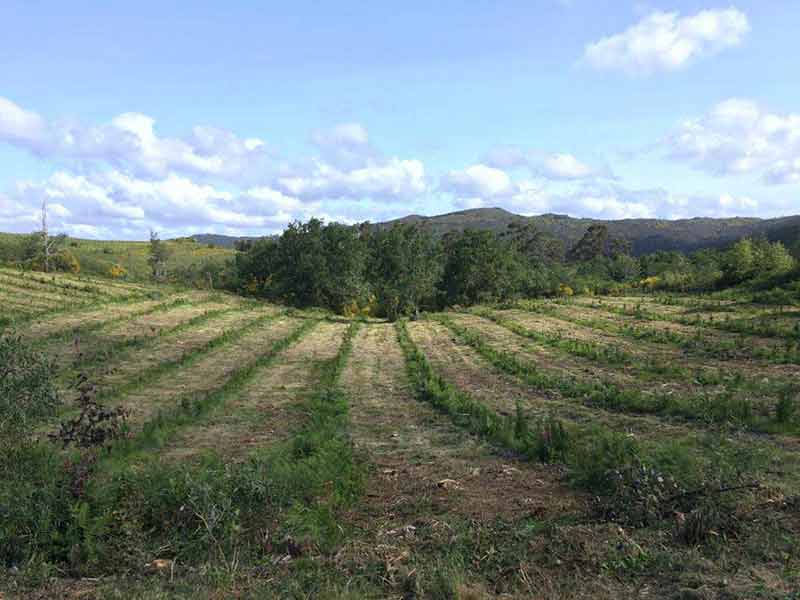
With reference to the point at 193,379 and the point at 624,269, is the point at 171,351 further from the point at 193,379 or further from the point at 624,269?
the point at 624,269

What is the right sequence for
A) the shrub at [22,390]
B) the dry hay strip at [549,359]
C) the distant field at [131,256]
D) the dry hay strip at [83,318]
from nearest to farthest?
the shrub at [22,390] < the dry hay strip at [549,359] < the dry hay strip at [83,318] < the distant field at [131,256]

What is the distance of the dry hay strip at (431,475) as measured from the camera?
21.8 ft

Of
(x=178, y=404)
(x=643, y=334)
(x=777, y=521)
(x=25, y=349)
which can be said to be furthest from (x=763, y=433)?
(x=643, y=334)

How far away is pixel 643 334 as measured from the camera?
25547 millimetres

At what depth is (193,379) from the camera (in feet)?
59.9

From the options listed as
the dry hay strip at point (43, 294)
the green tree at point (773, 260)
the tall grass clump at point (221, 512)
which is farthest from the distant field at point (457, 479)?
the green tree at point (773, 260)

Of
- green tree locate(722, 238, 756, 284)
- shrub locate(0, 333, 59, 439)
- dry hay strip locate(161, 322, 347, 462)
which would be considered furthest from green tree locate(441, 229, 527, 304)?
shrub locate(0, 333, 59, 439)

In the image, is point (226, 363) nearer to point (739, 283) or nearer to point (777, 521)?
point (777, 521)

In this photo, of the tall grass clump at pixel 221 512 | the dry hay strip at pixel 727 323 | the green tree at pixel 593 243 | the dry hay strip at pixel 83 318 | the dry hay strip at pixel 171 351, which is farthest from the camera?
the green tree at pixel 593 243

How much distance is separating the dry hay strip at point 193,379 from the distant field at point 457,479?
157 millimetres

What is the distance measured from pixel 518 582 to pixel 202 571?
2.97m

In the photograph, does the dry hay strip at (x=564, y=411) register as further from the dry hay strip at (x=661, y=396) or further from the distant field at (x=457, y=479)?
the dry hay strip at (x=661, y=396)

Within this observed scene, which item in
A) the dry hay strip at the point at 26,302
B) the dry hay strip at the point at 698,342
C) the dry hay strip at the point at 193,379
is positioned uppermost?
the dry hay strip at the point at 26,302

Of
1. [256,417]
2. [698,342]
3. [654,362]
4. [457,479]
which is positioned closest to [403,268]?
[698,342]
